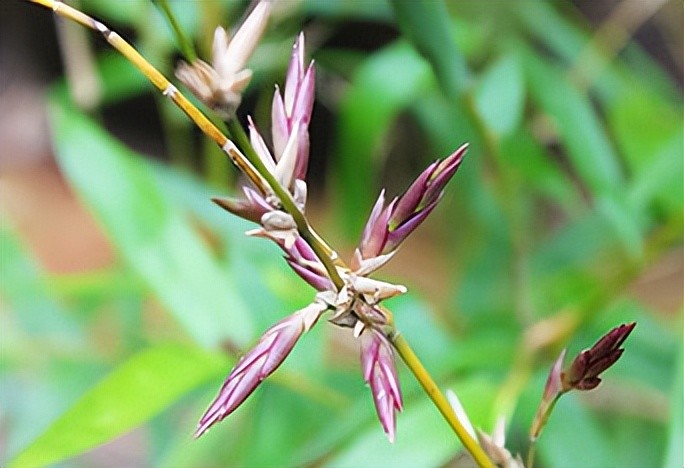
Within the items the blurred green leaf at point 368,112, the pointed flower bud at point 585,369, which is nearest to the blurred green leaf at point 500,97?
the blurred green leaf at point 368,112

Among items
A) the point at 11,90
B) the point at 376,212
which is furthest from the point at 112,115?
the point at 376,212

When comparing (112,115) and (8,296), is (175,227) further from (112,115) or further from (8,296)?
(112,115)

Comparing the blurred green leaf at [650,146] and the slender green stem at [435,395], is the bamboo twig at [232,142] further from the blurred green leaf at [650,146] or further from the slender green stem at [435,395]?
the blurred green leaf at [650,146]

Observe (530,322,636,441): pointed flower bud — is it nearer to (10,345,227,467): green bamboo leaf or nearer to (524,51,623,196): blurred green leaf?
(10,345,227,467): green bamboo leaf

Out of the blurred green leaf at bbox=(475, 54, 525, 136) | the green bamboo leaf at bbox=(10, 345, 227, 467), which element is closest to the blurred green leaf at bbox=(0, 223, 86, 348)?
the green bamboo leaf at bbox=(10, 345, 227, 467)

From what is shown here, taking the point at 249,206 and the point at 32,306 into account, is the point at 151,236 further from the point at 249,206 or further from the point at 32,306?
the point at 249,206

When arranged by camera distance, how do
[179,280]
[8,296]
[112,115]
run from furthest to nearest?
[112,115] < [8,296] < [179,280]
